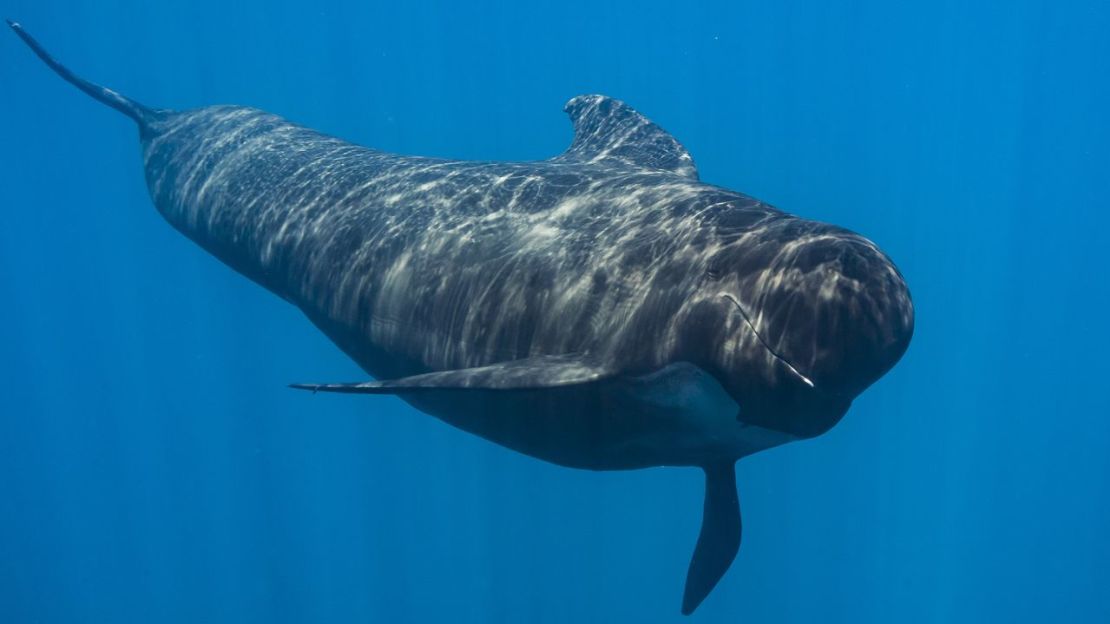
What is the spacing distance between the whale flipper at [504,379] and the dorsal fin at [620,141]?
11.1 ft

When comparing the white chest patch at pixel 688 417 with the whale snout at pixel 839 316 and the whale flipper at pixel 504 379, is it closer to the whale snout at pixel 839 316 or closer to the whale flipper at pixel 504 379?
the whale flipper at pixel 504 379

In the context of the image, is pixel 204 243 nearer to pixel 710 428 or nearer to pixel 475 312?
pixel 475 312

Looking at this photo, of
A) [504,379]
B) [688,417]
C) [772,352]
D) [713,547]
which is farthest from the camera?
[713,547]

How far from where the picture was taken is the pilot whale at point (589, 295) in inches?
182

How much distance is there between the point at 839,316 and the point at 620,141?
5527mm

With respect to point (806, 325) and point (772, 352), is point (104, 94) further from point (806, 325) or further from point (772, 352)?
point (806, 325)

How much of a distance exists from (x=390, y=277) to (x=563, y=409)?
7.64ft

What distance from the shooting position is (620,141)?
9.47m

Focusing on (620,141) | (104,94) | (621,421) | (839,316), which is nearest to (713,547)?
(621,421)

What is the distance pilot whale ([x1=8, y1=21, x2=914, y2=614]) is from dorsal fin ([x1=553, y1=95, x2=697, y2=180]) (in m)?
0.04

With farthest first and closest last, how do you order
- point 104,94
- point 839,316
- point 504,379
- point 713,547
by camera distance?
point 104,94 < point 713,547 < point 504,379 < point 839,316

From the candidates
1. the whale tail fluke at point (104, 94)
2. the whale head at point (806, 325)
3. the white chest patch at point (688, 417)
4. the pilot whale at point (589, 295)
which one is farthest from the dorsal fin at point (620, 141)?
the whale tail fluke at point (104, 94)

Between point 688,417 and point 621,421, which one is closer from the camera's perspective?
point 688,417

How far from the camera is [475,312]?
6449 millimetres
